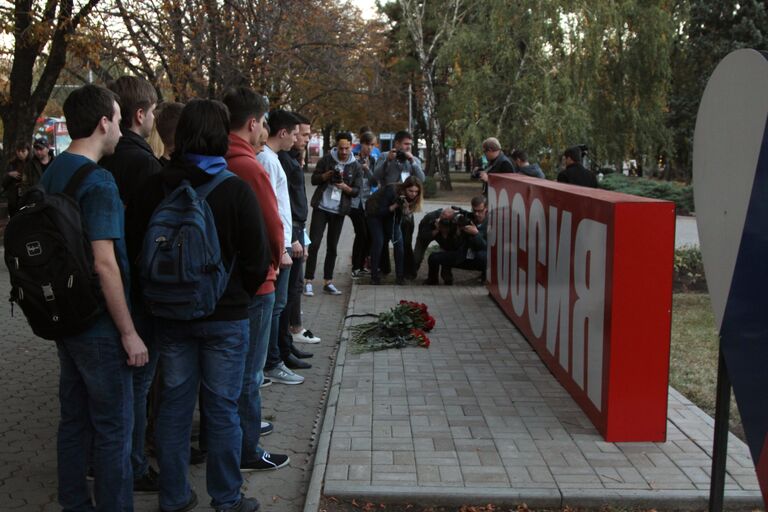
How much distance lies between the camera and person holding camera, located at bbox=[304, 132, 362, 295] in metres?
10.1

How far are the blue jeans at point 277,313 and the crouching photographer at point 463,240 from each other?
4.68 meters

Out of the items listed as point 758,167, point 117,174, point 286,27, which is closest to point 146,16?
point 286,27

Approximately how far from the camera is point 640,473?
442cm

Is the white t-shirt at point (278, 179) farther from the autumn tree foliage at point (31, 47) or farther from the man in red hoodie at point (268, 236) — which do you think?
the autumn tree foliage at point (31, 47)

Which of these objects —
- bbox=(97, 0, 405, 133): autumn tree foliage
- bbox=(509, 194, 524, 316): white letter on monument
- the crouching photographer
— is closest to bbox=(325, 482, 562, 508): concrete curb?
bbox=(509, 194, 524, 316): white letter on monument

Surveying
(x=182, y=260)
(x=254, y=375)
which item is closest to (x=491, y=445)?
(x=254, y=375)

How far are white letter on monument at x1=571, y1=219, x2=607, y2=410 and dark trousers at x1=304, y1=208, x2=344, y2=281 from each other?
194 inches

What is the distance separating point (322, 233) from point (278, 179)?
4.87 metres

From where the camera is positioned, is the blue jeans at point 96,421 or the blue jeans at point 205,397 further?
the blue jeans at point 205,397

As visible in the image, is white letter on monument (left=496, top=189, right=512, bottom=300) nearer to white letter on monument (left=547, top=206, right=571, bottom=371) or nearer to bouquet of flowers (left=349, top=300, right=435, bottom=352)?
bouquet of flowers (left=349, top=300, right=435, bottom=352)

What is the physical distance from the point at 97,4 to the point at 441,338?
407 inches

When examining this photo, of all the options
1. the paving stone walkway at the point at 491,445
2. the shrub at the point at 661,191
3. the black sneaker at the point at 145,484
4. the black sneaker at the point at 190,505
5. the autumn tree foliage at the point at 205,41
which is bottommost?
the shrub at the point at 661,191

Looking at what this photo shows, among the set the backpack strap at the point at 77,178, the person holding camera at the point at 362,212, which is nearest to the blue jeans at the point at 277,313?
the backpack strap at the point at 77,178

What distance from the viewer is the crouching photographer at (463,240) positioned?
11.1 m
